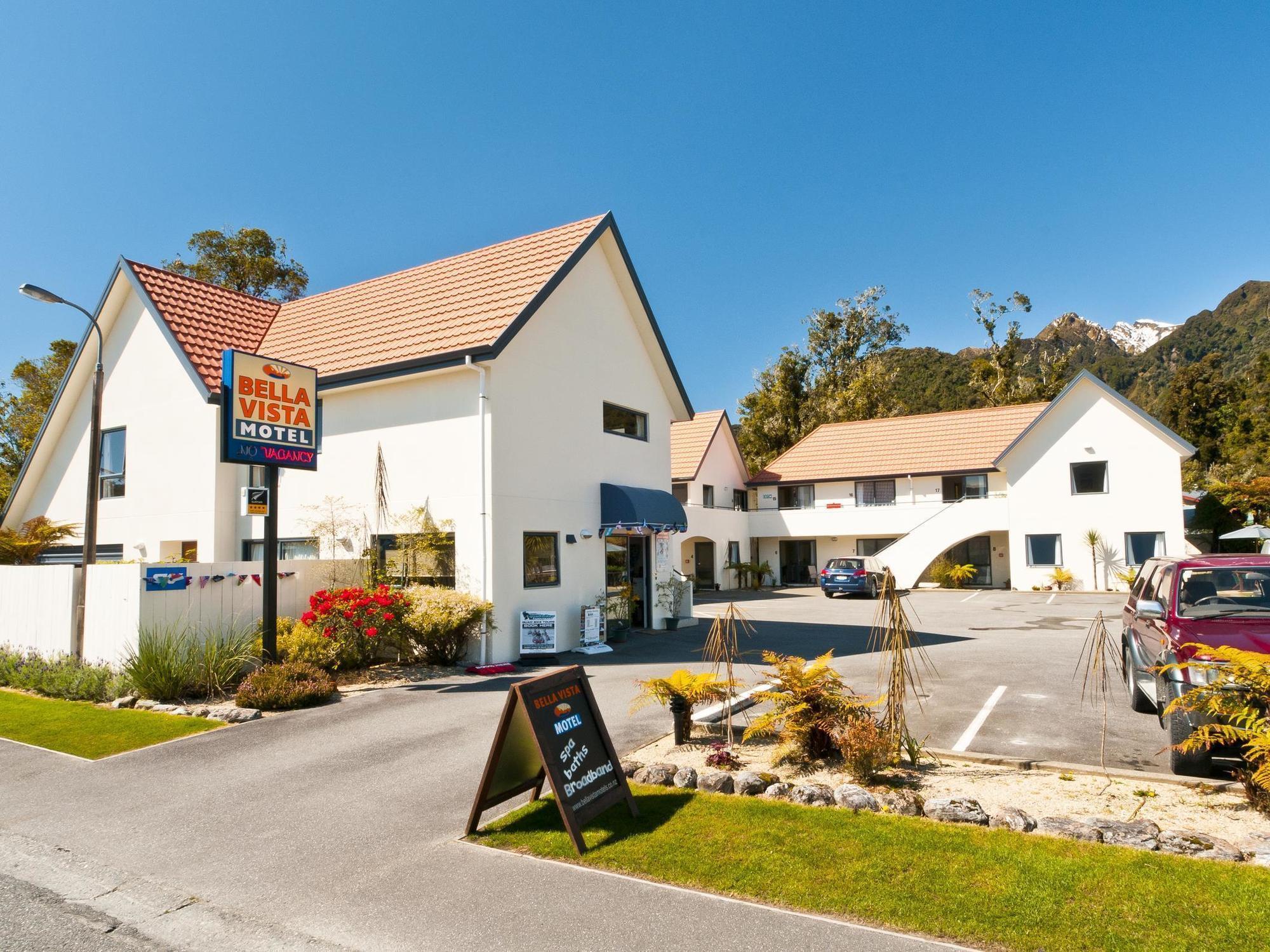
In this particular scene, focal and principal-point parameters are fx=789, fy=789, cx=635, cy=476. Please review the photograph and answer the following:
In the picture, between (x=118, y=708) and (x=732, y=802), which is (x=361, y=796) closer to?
(x=732, y=802)

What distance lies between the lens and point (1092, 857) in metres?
5.54

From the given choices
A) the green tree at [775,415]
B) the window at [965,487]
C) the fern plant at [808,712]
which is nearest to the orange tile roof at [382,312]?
the fern plant at [808,712]

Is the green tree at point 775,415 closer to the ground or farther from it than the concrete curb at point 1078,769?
farther from it

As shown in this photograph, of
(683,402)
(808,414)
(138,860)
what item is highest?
(808,414)

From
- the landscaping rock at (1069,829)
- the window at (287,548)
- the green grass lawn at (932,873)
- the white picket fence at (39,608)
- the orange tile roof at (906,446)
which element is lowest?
the green grass lawn at (932,873)

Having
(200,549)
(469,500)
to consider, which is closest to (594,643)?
(469,500)

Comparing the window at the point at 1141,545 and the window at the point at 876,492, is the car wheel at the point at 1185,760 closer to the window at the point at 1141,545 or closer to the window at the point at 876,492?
the window at the point at 1141,545

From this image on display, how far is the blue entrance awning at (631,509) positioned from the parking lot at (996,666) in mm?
3016

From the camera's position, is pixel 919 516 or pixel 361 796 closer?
pixel 361 796

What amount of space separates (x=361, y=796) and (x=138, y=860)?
1881 mm

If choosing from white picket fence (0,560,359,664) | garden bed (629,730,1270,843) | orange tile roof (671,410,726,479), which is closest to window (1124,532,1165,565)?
orange tile roof (671,410,726,479)

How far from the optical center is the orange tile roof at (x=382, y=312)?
16.5 meters

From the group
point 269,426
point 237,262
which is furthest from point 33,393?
point 269,426

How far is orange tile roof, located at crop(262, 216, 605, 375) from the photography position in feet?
53.5
